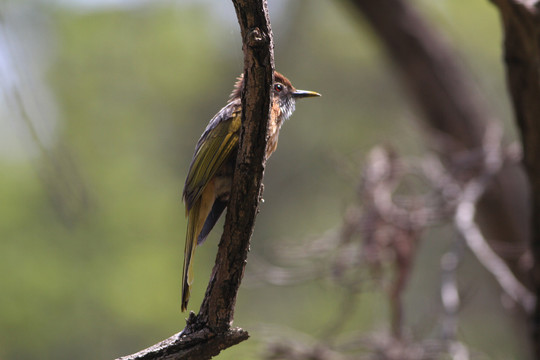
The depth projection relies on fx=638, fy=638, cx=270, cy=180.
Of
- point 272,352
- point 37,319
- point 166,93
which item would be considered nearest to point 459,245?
point 272,352

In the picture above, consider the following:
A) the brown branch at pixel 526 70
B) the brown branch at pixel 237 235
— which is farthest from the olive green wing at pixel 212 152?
the brown branch at pixel 526 70

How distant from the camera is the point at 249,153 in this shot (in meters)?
2.35

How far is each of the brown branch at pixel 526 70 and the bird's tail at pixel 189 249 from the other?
78.4 inches

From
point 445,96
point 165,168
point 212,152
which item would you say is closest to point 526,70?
point 212,152

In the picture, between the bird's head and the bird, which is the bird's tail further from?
the bird's head

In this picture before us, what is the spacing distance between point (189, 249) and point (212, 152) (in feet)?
1.52

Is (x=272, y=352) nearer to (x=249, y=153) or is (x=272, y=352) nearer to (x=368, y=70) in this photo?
(x=249, y=153)

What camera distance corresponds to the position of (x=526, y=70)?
12.1 feet

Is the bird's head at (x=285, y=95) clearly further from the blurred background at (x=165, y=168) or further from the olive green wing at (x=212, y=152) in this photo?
the blurred background at (x=165, y=168)

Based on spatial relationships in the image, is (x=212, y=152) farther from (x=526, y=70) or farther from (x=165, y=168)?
(x=165, y=168)

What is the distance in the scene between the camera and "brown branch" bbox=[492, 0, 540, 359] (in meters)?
3.46

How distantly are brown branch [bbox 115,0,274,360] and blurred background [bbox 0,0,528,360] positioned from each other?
23.6 feet

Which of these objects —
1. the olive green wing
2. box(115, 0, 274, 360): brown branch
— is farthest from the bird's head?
box(115, 0, 274, 360): brown branch

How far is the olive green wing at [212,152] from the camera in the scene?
2.95m
